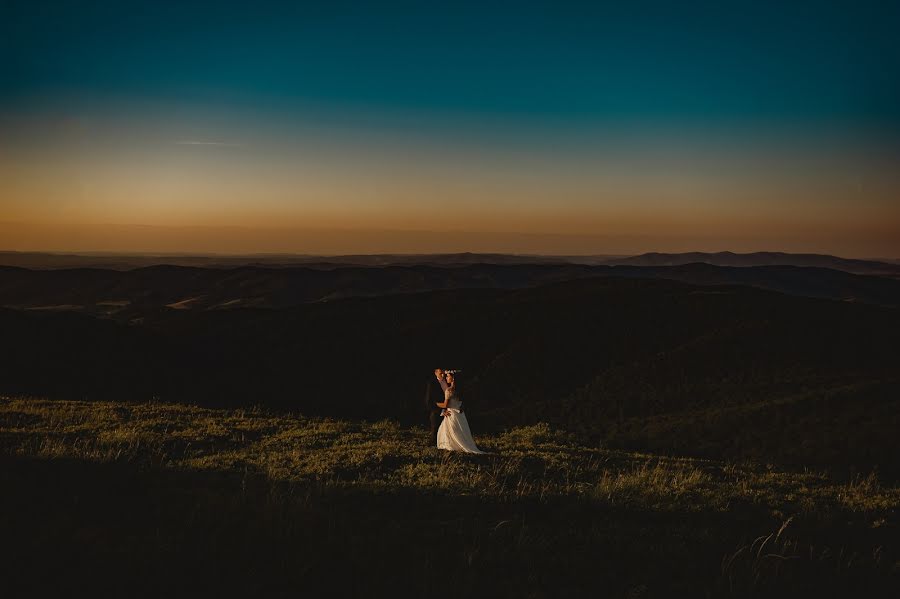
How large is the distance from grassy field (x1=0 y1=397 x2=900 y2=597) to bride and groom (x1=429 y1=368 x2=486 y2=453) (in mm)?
679

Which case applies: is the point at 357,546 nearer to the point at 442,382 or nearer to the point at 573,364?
the point at 442,382

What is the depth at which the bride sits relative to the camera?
11.6m

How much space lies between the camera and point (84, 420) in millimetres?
13281

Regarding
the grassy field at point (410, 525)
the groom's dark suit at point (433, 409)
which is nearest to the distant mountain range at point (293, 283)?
the groom's dark suit at point (433, 409)

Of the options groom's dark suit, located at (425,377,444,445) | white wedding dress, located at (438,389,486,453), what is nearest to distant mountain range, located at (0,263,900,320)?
groom's dark suit, located at (425,377,444,445)

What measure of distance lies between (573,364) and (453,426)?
27.6 m

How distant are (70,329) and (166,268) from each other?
11629 centimetres

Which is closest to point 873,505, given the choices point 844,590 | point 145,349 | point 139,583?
point 844,590

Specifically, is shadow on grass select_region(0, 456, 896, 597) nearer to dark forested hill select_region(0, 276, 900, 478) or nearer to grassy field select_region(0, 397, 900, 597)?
grassy field select_region(0, 397, 900, 597)

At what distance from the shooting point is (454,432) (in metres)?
11.7

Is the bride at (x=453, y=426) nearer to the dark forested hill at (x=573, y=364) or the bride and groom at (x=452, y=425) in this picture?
the bride and groom at (x=452, y=425)

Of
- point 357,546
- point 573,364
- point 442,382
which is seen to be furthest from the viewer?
point 573,364

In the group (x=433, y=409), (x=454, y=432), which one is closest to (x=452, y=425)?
(x=454, y=432)

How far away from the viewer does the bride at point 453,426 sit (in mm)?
11633
